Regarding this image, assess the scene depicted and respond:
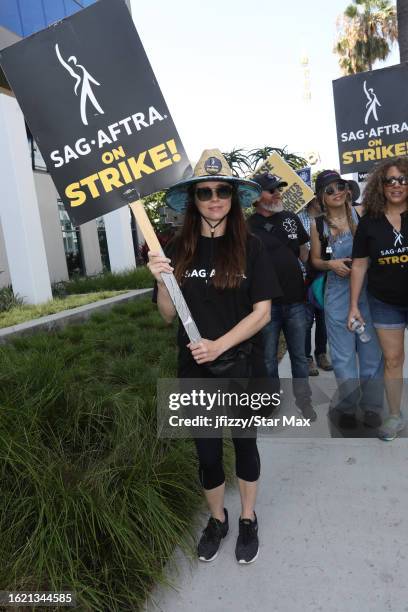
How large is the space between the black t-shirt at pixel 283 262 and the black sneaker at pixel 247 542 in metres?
1.67

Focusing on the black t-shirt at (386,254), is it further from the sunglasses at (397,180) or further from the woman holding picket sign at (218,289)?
the woman holding picket sign at (218,289)

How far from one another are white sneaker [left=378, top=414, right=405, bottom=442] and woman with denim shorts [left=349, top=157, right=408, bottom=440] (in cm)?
35

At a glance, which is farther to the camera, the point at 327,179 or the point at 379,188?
the point at 327,179

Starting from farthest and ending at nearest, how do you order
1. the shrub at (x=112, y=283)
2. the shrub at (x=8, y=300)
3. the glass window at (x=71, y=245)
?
the glass window at (x=71, y=245)
the shrub at (x=112, y=283)
the shrub at (x=8, y=300)

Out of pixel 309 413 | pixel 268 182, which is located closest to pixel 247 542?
pixel 309 413

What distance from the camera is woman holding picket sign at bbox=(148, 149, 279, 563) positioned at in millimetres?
2176

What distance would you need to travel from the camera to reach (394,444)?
129 inches

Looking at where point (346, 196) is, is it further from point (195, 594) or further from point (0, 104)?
point (0, 104)

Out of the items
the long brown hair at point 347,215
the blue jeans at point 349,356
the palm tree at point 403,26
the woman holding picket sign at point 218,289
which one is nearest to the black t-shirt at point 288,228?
the long brown hair at point 347,215

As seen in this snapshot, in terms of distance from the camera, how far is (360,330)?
318cm

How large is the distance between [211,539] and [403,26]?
21.4ft

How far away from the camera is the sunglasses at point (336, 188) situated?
131 inches

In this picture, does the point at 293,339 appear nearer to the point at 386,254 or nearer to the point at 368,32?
the point at 386,254

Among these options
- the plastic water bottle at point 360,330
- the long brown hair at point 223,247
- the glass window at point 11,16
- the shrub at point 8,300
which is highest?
the glass window at point 11,16
